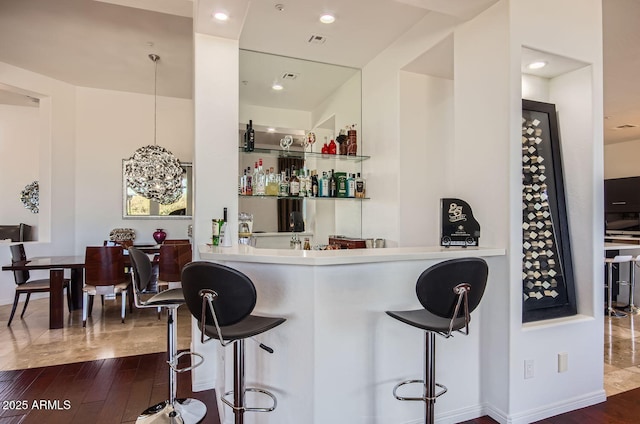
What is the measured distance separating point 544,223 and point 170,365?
2646mm

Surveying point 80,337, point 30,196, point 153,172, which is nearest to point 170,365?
point 80,337

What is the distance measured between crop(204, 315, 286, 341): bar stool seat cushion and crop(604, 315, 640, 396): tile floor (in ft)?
A: 8.46

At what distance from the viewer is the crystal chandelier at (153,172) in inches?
191

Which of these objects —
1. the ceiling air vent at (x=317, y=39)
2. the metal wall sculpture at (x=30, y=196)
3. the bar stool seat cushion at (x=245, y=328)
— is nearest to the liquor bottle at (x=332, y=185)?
the ceiling air vent at (x=317, y=39)

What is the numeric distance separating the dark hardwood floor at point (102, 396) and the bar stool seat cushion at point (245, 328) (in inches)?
35.1

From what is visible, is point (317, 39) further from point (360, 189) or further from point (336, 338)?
point (336, 338)

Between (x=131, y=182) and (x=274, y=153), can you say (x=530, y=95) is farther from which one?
(x=131, y=182)

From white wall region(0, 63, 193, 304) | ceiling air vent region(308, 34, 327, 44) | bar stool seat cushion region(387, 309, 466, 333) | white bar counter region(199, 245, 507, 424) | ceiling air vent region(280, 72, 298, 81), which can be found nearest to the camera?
bar stool seat cushion region(387, 309, 466, 333)

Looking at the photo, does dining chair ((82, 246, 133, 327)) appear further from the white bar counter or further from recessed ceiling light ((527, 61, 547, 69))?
recessed ceiling light ((527, 61, 547, 69))

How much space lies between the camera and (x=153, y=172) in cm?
491

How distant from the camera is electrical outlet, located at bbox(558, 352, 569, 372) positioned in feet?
7.60

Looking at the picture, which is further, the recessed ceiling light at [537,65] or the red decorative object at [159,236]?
the red decorative object at [159,236]

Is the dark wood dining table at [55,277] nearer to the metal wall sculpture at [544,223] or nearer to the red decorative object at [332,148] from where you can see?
the red decorative object at [332,148]

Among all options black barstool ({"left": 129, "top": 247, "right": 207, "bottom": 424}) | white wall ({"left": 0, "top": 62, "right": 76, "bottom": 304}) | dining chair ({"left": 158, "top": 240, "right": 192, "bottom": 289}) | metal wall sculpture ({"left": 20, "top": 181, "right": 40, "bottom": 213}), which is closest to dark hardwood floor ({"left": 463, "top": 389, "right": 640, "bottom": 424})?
black barstool ({"left": 129, "top": 247, "right": 207, "bottom": 424})
